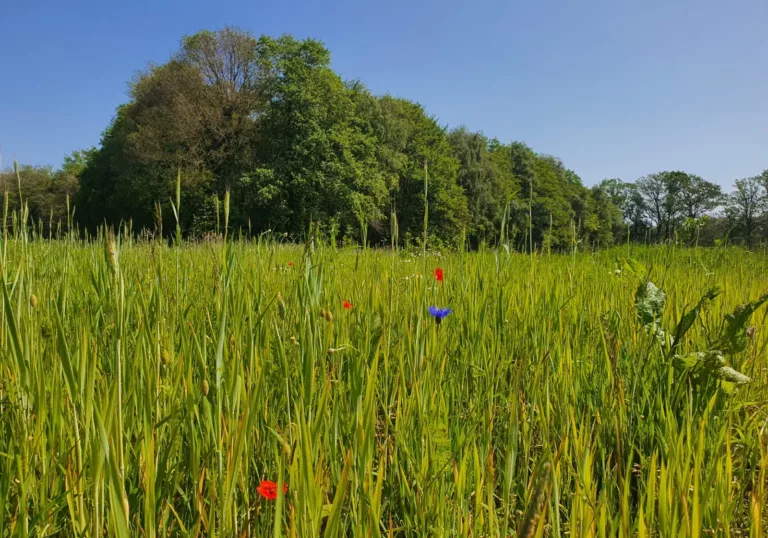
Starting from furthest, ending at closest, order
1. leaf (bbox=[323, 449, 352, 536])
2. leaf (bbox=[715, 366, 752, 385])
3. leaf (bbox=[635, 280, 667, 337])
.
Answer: leaf (bbox=[635, 280, 667, 337]) → leaf (bbox=[715, 366, 752, 385]) → leaf (bbox=[323, 449, 352, 536])

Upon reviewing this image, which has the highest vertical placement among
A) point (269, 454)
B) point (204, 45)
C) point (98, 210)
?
point (204, 45)

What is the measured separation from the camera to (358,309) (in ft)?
6.07

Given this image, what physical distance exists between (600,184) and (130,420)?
90667mm

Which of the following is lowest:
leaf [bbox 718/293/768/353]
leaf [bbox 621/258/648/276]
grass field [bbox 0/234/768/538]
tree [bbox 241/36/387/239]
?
grass field [bbox 0/234/768/538]

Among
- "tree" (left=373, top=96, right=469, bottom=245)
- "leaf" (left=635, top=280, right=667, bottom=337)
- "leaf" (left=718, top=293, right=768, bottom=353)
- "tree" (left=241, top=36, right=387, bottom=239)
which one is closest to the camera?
"leaf" (left=718, top=293, right=768, bottom=353)

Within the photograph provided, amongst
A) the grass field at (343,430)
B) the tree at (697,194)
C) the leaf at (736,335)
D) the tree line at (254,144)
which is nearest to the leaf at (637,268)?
the grass field at (343,430)

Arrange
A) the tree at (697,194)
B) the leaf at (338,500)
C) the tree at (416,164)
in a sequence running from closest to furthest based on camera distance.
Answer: the leaf at (338,500), the tree at (416,164), the tree at (697,194)

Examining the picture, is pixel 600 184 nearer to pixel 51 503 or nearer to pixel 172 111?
pixel 172 111

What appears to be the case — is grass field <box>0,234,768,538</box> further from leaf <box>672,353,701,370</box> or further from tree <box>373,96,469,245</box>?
tree <box>373,96,469,245</box>

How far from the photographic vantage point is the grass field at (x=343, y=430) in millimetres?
729

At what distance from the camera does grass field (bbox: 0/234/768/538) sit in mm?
729


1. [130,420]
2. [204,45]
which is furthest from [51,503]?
[204,45]

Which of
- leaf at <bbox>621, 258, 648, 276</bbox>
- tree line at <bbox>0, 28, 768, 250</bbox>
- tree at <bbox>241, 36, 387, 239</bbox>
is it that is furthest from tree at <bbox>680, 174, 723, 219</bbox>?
leaf at <bbox>621, 258, 648, 276</bbox>

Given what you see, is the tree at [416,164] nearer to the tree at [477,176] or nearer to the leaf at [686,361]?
the tree at [477,176]
